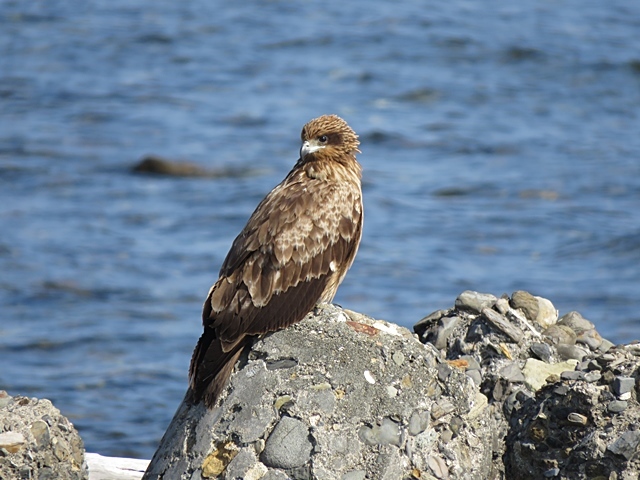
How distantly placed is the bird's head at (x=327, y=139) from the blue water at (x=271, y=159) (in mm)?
3591

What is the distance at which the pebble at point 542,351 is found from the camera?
5582mm

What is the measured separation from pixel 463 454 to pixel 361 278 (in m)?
7.09

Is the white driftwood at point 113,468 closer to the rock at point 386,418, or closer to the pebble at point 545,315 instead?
the rock at point 386,418

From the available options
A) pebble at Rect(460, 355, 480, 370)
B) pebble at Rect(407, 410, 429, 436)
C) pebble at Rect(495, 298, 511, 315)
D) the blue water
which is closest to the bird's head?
pebble at Rect(495, 298, 511, 315)

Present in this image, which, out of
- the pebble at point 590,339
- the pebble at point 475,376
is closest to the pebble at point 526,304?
the pebble at point 590,339

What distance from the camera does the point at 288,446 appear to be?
4734 mm

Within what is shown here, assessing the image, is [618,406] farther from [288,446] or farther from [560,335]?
[288,446]

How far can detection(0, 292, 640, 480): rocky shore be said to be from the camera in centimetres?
475

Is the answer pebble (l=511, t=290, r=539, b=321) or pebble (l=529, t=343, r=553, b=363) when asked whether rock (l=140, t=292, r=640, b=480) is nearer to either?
pebble (l=529, t=343, r=553, b=363)

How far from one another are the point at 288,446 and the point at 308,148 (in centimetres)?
173

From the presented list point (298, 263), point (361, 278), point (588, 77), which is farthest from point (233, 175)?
point (298, 263)

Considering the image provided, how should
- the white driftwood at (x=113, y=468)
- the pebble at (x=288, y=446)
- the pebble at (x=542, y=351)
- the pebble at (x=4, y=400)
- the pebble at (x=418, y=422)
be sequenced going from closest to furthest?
1. the pebble at (x=288, y=446)
2. the pebble at (x=418, y=422)
3. the pebble at (x=4, y=400)
4. the pebble at (x=542, y=351)
5. the white driftwood at (x=113, y=468)

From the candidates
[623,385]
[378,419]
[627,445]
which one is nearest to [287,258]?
[378,419]

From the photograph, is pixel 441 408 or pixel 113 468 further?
pixel 113 468
